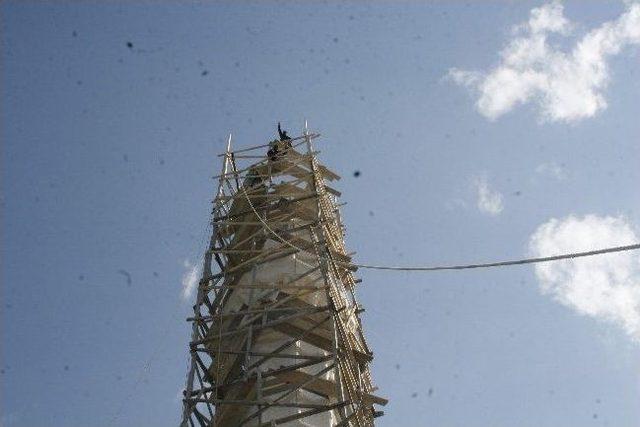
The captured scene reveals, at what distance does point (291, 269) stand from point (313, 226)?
47.1 inches

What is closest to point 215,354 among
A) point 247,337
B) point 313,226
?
point 247,337

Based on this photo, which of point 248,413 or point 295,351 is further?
point 295,351

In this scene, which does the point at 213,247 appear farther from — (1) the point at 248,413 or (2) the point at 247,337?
(1) the point at 248,413

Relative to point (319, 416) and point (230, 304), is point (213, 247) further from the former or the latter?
point (319, 416)

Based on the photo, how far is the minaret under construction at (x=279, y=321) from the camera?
13586mm

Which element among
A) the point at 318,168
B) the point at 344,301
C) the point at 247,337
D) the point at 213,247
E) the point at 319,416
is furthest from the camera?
the point at 318,168

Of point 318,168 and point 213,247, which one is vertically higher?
point 318,168

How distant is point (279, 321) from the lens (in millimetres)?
14391

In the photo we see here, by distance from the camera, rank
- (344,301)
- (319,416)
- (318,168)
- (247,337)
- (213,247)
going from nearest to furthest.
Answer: (319,416) → (247,337) → (344,301) → (213,247) → (318,168)

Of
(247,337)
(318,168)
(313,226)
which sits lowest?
(247,337)

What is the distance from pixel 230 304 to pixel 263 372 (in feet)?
9.80

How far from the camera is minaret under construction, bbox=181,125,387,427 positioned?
13.6 m

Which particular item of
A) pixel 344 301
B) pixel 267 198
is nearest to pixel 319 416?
pixel 344 301

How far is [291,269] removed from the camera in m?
16.7
